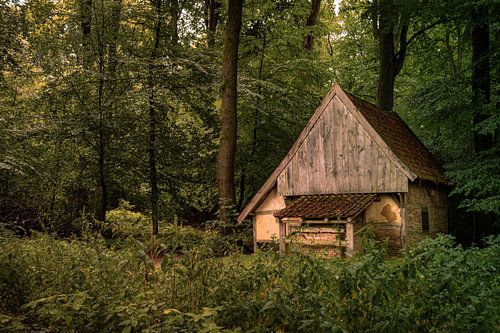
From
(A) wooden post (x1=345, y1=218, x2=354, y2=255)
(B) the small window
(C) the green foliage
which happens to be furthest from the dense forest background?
(C) the green foliage

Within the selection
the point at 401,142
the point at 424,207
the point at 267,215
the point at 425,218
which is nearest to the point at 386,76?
the point at 401,142

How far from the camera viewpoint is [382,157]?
15.5 m

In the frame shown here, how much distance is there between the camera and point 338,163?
1655cm

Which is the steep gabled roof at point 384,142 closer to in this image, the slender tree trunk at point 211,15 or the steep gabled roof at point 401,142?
the steep gabled roof at point 401,142

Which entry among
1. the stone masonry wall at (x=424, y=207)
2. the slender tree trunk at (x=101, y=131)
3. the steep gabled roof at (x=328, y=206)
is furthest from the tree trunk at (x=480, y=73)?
the slender tree trunk at (x=101, y=131)

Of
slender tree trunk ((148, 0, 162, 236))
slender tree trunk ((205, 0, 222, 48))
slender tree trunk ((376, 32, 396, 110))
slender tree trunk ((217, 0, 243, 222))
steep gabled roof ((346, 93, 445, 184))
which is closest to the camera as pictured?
slender tree trunk ((217, 0, 243, 222))

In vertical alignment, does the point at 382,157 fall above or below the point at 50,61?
below

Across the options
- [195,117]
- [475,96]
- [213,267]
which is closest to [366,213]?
[475,96]

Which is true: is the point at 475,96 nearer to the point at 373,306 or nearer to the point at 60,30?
the point at 373,306

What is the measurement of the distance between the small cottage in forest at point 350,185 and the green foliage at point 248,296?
8967 millimetres

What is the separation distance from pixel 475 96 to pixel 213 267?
36.5 feet

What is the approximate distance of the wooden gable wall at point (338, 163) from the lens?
15539 mm

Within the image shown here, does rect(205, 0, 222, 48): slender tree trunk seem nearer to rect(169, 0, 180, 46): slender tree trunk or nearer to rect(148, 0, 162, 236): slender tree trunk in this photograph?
rect(169, 0, 180, 46): slender tree trunk

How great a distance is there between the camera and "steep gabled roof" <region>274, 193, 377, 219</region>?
1494 cm
